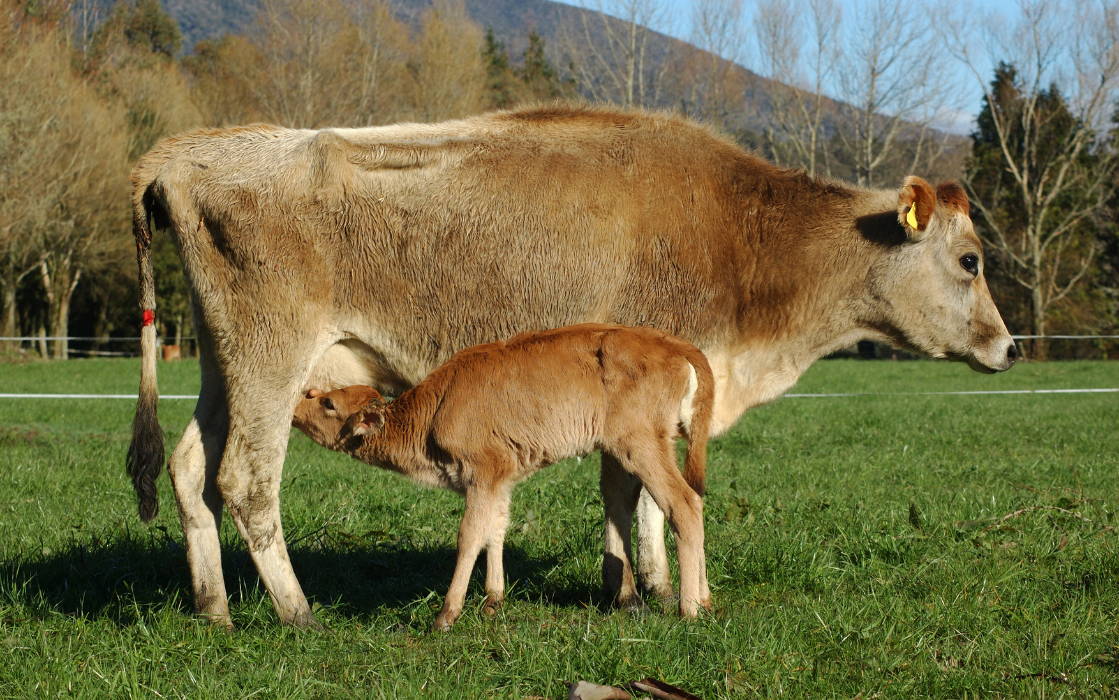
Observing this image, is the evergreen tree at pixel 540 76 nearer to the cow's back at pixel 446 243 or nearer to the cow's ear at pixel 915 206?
the cow's ear at pixel 915 206

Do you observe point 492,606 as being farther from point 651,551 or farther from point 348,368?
point 348,368

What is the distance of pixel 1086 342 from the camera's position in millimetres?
43500

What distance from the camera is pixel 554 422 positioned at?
546 cm

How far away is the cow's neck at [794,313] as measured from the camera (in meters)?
6.36

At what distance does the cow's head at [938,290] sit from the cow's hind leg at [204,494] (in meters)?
3.99

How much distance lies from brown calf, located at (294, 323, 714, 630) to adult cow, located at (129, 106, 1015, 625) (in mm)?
490

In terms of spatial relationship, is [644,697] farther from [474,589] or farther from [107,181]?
[107,181]

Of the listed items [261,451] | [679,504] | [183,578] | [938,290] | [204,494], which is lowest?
[183,578]

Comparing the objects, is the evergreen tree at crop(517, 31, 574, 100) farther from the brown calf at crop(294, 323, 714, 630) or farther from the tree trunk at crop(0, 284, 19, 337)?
the brown calf at crop(294, 323, 714, 630)

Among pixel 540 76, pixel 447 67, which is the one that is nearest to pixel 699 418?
pixel 447 67

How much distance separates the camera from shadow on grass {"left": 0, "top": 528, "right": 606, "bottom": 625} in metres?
5.90

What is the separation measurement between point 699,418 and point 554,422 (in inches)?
29.1

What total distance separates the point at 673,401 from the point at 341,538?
2921 millimetres

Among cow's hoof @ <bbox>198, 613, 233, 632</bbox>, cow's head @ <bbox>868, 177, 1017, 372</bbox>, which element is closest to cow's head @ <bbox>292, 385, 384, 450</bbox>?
cow's hoof @ <bbox>198, 613, 233, 632</bbox>
